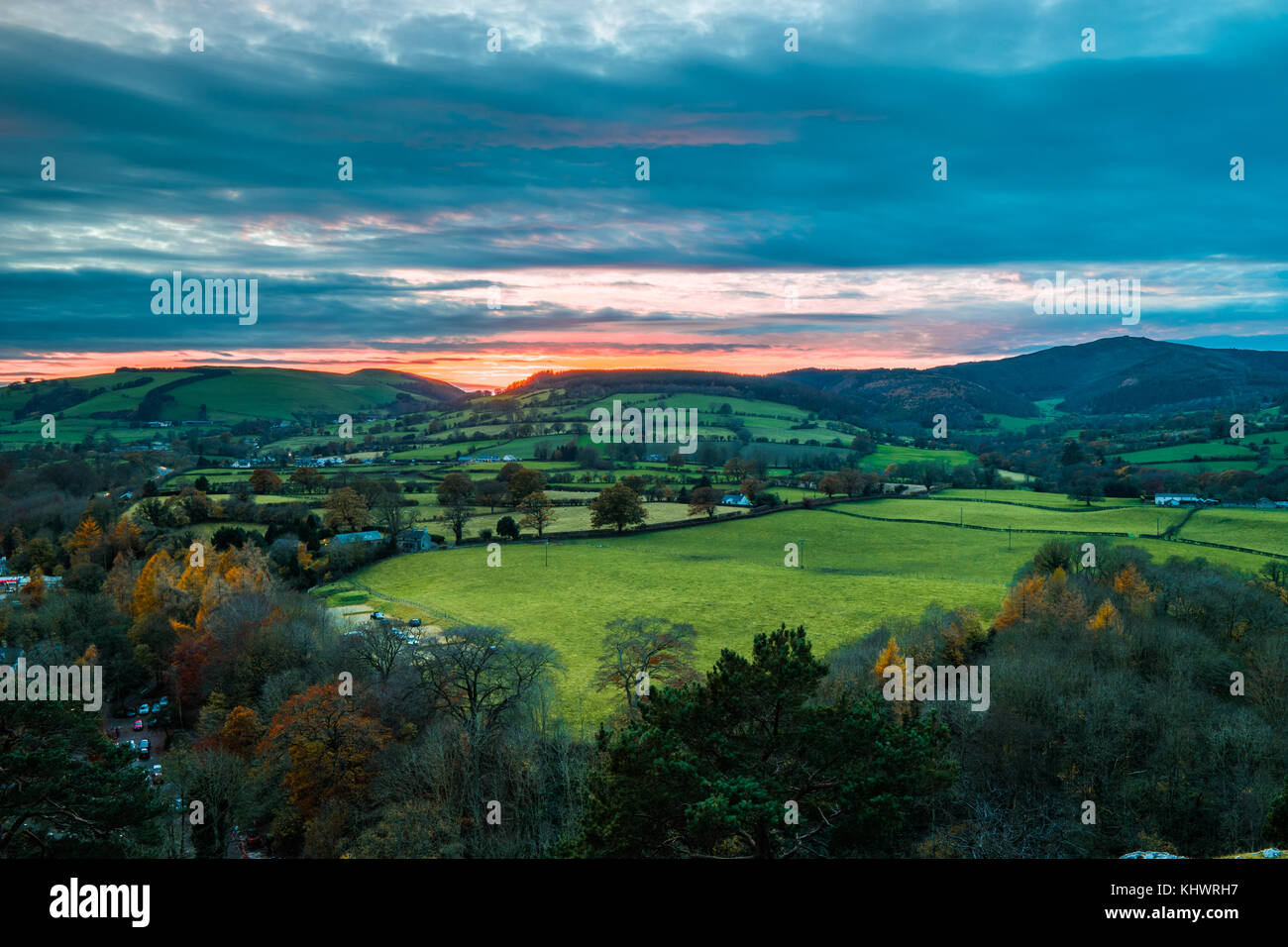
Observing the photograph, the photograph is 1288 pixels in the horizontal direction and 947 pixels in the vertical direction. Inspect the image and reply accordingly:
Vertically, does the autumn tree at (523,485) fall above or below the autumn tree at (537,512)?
above

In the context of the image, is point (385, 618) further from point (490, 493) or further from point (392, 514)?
point (490, 493)

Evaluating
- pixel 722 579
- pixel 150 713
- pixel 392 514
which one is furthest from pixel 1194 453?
pixel 150 713

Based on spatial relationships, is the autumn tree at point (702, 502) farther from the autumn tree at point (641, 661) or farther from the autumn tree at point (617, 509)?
the autumn tree at point (641, 661)

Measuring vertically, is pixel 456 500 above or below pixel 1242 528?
above

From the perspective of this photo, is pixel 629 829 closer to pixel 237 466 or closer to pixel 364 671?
pixel 364 671

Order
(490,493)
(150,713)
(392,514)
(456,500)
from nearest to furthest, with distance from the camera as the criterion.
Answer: (150,713) < (392,514) < (456,500) < (490,493)

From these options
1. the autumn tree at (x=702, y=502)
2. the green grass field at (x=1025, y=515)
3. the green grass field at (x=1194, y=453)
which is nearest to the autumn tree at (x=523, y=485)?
the autumn tree at (x=702, y=502)
